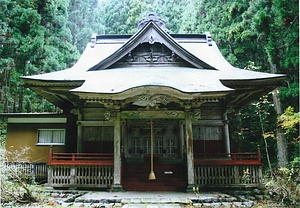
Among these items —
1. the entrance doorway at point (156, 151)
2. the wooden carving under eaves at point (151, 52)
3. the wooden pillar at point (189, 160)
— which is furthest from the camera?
the wooden carving under eaves at point (151, 52)

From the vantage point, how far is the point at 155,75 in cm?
1050

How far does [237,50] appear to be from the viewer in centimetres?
1800

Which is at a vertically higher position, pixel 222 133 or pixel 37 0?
pixel 37 0

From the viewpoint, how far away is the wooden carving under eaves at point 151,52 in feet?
38.4

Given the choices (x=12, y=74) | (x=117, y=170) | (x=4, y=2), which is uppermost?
(x=4, y=2)

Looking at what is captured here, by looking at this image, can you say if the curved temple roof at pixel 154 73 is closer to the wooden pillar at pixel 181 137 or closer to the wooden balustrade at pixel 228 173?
the wooden pillar at pixel 181 137

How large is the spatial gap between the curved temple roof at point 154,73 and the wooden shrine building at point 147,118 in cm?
4

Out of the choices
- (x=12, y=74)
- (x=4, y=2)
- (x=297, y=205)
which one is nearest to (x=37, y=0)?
(x=4, y=2)

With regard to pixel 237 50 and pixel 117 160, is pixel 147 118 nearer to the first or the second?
pixel 117 160

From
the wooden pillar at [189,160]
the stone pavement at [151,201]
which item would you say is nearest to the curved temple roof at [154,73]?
the wooden pillar at [189,160]

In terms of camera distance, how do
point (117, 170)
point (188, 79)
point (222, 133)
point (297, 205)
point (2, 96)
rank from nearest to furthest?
1. point (297, 205)
2. point (117, 170)
3. point (188, 79)
4. point (222, 133)
5. point (2, 96)

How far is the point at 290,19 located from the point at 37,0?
15.8 metres

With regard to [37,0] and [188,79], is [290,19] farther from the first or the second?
[37,0]

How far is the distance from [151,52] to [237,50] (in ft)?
26.7
